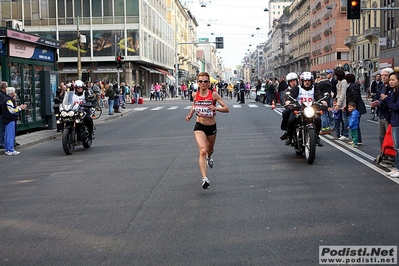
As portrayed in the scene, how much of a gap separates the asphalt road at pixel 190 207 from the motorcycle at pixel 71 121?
55 cm

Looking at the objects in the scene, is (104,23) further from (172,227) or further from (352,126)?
(172,227)

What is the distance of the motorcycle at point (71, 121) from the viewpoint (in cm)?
1241

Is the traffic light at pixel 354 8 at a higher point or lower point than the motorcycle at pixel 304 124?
higher

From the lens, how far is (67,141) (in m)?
12.3

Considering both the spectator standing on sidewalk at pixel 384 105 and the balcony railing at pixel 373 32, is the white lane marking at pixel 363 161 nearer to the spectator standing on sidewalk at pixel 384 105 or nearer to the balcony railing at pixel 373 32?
the spectator standing on sidewalk at pixel 384 105

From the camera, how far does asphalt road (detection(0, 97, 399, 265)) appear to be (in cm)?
501

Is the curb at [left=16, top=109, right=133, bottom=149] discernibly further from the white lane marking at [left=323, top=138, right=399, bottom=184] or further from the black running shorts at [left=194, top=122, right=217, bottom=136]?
the white lane marking at [left=323, top=138, right=399, bottom=184]

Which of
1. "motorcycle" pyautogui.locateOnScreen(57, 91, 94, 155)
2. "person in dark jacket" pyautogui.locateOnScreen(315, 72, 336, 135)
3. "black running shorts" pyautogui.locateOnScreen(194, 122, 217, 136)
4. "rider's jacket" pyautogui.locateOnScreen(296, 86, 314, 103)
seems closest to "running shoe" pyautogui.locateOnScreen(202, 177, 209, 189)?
"black running shorts" pyautogui.locateOnScreen(194, 122, 217, 136)

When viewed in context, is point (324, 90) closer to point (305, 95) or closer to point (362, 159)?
point (305, 95)

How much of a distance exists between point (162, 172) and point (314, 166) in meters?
2.77

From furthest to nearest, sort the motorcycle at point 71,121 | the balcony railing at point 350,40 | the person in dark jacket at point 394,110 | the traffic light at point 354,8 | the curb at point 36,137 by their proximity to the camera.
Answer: the balcony railing at point 350,40 → the traffic light at point 354,8 → the curb at point 36,137 → the motorcycle at point 71,121 → the person in dark jacket at point 394,110

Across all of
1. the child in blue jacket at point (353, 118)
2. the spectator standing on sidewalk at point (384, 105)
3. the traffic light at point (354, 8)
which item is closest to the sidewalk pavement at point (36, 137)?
the child in blue jacket at point (353, 118)

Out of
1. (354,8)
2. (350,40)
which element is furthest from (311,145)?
(350,40)

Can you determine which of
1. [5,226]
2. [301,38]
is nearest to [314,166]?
[5,226]
